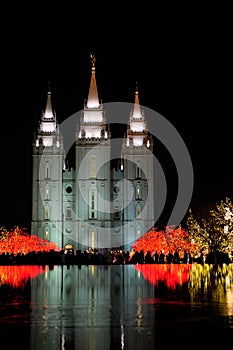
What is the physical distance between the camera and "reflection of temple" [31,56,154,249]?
332 feet

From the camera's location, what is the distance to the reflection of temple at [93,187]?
101 m

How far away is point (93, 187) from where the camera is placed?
101 meters

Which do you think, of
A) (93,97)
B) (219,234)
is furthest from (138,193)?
(219,234)

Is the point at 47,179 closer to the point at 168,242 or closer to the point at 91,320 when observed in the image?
the point at 168,242

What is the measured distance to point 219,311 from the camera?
47.4 feet

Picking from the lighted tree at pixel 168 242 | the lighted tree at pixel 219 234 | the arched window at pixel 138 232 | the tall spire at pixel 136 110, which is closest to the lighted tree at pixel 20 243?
the arched window at pixel 138 232

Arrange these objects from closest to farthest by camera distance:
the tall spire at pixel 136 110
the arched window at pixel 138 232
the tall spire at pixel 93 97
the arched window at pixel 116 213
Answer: the arched window at pixel 138 232
the arched window at pixel 116 213
the tall spire at pixel 93 97
the tall spire at pixel 136 110

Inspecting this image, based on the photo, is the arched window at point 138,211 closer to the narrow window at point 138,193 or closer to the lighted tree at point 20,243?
the narrow window at point 138,193

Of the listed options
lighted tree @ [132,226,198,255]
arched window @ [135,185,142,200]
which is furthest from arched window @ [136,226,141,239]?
arched window @ [135,185,142,200]

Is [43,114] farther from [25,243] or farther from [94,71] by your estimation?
[25,243]

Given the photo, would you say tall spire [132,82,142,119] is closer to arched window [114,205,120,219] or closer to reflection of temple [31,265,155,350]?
arched window [114,205,120,219]

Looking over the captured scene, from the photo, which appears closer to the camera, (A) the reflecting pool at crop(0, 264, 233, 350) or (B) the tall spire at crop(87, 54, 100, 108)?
(A) the reflecting pool at crop(0, 264, 233, 350)

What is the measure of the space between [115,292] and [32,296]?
286cm

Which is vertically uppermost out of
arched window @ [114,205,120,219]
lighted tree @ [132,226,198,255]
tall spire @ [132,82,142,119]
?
tall spire @ [132,82,142,119]
